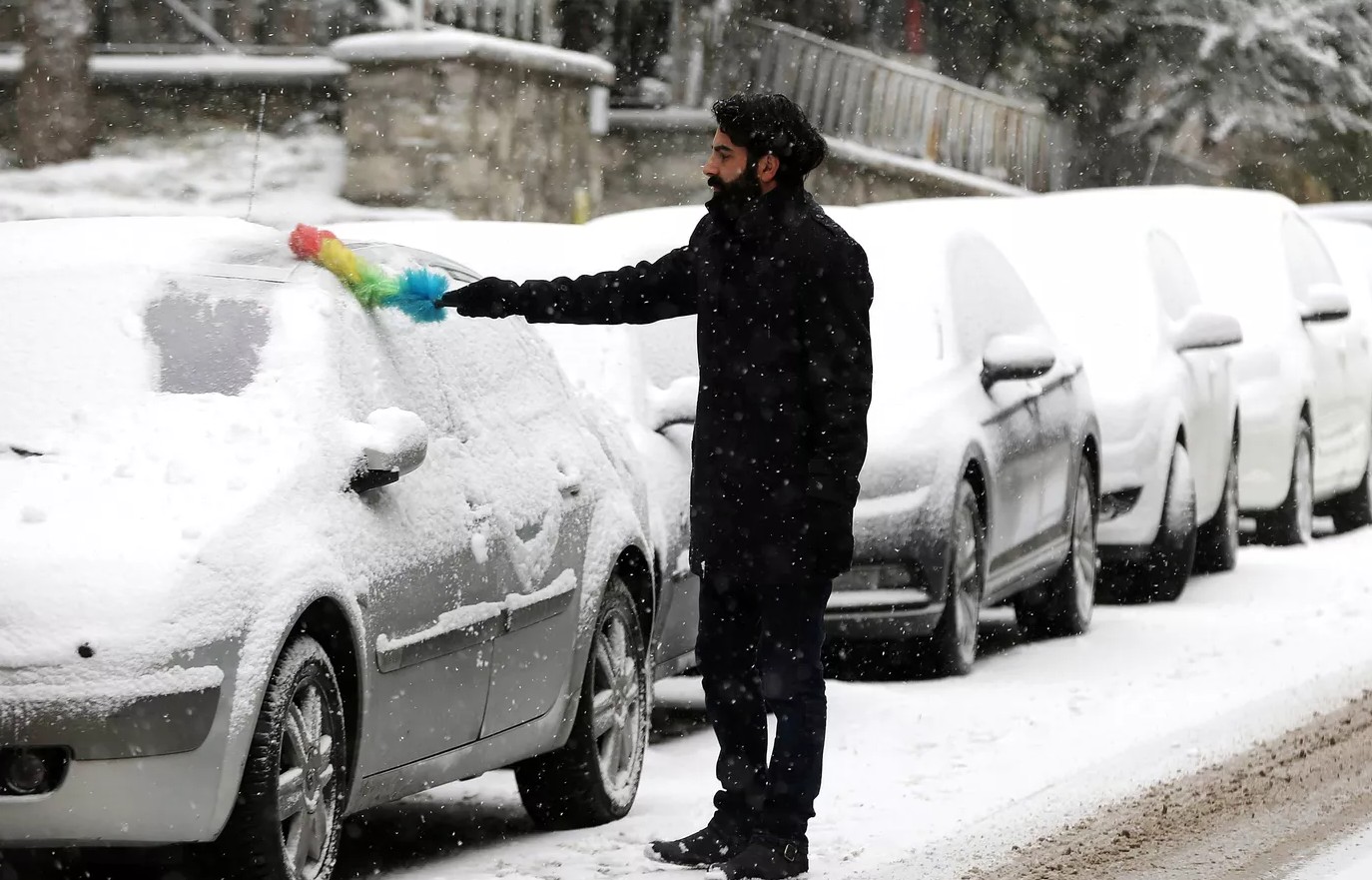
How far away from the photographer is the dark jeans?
6.51 meters

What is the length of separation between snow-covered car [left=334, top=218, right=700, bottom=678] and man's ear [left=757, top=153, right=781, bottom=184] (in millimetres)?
→ 1900

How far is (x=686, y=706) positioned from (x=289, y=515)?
14.6 feet

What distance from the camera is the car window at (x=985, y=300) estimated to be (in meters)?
11.4

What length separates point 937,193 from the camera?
3141cm

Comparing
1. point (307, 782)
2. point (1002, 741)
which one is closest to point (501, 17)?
point (1002, 741)

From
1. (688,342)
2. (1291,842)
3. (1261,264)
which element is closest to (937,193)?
(1261,264)

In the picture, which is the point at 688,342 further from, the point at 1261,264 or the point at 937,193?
the point at 937,193

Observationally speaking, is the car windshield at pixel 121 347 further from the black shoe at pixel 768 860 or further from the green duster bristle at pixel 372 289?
the black shoe at pixel 768 860

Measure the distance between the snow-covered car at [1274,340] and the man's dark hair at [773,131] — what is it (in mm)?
8339

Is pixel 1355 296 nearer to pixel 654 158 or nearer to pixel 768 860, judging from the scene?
pixel 654 158

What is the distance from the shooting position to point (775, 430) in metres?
6.44

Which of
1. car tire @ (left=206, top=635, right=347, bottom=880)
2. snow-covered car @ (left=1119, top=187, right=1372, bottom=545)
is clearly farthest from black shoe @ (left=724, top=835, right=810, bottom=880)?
snow-covered car @ (left=1119, top=187, right=1372, bottom=545)

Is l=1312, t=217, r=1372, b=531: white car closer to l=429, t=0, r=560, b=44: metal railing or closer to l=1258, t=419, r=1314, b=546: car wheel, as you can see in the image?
l=1258, t=419, r=1314, b=546: car wheel

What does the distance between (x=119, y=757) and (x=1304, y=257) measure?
12418 mm
